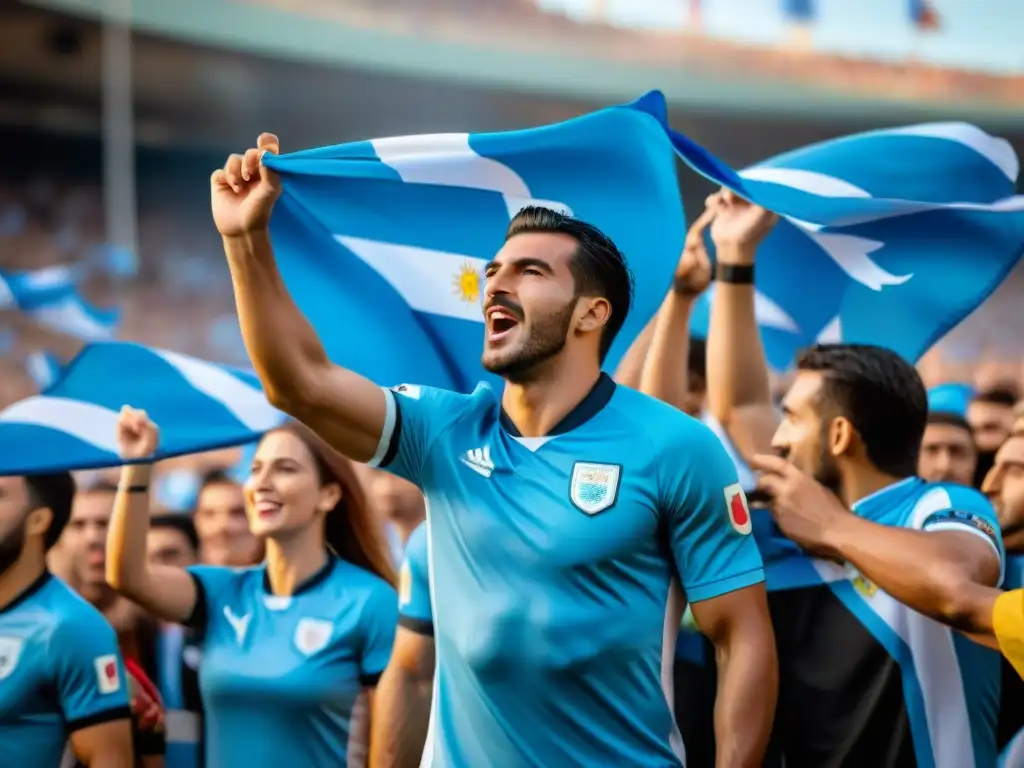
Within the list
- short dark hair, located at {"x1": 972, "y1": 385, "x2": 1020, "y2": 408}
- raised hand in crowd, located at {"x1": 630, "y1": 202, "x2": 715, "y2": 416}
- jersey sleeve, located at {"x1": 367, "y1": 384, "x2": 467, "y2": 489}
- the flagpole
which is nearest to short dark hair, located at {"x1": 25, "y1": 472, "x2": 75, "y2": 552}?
raised hand in crowd, located at {"x1": 630, "y1": 202, "x2": 715, "y2": 416}

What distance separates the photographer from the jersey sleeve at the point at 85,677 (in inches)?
157

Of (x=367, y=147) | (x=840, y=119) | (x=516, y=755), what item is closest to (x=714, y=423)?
(x=367, y=147)

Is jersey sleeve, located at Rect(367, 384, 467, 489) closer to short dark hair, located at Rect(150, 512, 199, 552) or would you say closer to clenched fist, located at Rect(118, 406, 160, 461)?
clenched fist, located at Rect(118, 406, 160, 461)

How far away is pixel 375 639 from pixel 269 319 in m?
1.89

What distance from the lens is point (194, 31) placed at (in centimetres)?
1892

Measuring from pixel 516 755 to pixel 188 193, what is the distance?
17.7 meters

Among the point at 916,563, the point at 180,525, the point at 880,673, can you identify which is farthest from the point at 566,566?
the point at 180,525

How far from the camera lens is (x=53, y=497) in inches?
172

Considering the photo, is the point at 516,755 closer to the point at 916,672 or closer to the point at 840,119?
the point at 916,672

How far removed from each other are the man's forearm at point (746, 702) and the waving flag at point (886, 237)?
1.77 meters

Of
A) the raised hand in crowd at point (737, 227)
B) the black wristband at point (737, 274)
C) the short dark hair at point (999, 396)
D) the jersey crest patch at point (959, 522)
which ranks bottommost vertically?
the jersey crest patch at point (959, 522)

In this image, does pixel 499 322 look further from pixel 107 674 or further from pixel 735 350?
pixel 107 674

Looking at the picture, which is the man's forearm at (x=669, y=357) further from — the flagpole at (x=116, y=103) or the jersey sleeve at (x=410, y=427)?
the flagpole at (x=116, y=103)

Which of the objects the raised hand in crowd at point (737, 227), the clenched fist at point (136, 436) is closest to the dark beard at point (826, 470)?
the raised hand in crowd at point (737, 227)
